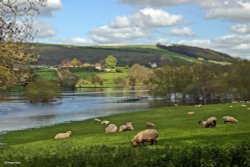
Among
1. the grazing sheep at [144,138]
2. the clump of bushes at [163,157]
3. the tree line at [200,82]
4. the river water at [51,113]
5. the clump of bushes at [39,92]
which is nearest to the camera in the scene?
the clump of bushes at [163,157]

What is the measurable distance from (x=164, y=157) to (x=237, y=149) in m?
3.01

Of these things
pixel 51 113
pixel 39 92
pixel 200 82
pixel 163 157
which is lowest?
pixel 51 113

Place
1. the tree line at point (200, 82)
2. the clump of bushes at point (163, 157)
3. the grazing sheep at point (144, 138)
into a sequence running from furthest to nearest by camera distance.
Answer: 1. the tree line at point (200, 82)
2. the grazing sheep at point (144, 138)
3. the clump of bushes at point (163, 157)

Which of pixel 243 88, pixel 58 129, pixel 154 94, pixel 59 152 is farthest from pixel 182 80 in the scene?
pixel 59 152

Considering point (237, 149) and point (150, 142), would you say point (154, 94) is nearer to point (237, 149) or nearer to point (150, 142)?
point (150, 142)

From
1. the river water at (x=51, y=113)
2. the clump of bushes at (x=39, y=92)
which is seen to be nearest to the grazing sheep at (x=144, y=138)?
the river water at (x=51, y=113)

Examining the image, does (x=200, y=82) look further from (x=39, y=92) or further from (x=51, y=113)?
(x=51, y=113)

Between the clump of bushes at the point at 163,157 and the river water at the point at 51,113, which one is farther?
the river water at the point at 51,113

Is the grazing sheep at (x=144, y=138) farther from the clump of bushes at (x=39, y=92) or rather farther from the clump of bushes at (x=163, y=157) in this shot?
the clump of bushes at (x=39, y=92)

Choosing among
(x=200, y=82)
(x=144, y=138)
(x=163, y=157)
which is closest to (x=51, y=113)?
(x=200, y=82)

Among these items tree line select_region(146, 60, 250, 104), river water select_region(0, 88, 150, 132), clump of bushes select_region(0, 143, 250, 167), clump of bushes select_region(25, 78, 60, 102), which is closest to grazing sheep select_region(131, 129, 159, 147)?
clump of bushes select_region(0, 143, 250, 167)

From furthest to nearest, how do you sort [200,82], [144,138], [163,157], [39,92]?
[39,92] < [200,82] < [144,138] < [163,157]

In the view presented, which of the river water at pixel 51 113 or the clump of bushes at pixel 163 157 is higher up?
the clump of bushes at pixel 163 157

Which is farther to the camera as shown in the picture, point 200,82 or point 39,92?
point 39,92
